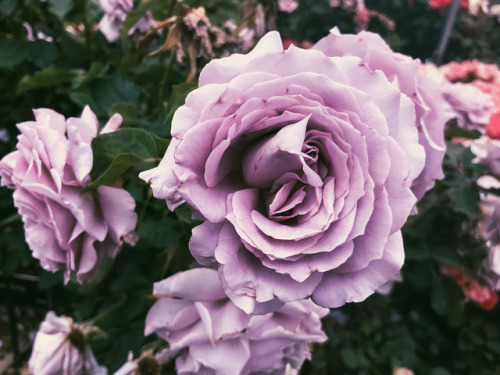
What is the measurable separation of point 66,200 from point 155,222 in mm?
276

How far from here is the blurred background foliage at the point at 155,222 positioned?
77 centimetres

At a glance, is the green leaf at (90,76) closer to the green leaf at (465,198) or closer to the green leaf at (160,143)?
the green leaf at (160,143)

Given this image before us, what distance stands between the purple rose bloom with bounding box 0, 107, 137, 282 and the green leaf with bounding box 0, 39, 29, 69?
47 cm

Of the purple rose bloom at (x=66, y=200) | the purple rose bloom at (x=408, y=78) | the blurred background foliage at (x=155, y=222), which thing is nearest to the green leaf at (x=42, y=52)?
the blurred background foliage at (x=155, y=222)

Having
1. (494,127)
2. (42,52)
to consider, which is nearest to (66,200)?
(42,52)

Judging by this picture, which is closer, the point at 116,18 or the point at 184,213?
the point at 184,213

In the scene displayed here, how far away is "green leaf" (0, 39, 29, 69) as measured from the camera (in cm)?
96

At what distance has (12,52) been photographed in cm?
98

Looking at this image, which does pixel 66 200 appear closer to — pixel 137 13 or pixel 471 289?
pixel 137 13

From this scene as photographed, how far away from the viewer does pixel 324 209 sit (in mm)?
386

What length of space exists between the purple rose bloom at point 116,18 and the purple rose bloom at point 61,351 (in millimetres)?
659

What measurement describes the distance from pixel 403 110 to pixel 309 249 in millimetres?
170

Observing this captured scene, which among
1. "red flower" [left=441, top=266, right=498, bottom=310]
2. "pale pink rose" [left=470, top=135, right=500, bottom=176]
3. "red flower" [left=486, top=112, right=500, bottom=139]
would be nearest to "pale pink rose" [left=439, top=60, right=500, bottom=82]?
"red flower" [left=486, top=112, right=500, bottom=139]

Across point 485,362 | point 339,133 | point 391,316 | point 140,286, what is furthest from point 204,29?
point 485,362
